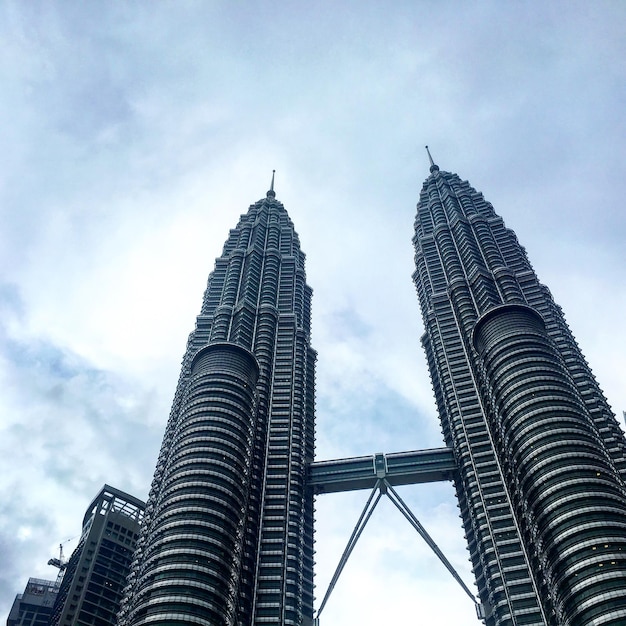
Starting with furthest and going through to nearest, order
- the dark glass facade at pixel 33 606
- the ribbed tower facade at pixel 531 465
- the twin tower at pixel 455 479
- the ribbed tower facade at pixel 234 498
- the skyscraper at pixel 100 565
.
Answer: the dark glass facade at pixel 33 606, the skyscraper at pixel 100 565, the ribbed tower facade at pixel 234 498, the twin tower at pixel 455 479, the ribbed tower facade at pixel 531 465

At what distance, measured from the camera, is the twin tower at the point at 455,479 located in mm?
110750

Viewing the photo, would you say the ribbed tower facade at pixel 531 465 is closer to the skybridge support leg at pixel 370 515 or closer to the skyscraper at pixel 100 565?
the skybridge support leg at pixel 370 515

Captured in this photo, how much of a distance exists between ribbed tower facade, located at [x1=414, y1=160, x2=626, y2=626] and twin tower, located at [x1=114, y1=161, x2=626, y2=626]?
11.9 inches

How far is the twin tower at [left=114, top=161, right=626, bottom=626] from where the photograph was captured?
110750 mm

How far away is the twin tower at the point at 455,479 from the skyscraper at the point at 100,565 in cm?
3199

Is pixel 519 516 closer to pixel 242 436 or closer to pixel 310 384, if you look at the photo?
pixel 242 436

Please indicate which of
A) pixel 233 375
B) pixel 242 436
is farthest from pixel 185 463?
pixel 233 375

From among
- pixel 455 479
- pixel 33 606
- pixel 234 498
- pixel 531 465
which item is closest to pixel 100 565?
pixel 33 606

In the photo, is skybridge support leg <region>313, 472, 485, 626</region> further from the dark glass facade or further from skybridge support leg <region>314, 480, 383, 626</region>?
the dark glass facade

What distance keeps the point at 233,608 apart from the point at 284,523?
3172 cm

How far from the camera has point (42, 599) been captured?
187 metres

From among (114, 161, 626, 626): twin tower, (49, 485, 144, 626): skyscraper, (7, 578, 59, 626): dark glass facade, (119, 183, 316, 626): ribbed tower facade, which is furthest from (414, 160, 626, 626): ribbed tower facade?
(7, 578, 59, 626): dark glass facade

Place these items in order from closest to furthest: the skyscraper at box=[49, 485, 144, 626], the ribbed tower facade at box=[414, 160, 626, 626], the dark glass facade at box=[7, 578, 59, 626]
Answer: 1. the ribbed tower facade at box=[414, 160, 626, 626]
2. the skyscraper at box=[49, 485, 144, 626]
3. the dark glass facade at box=[7, 578, 59, 626]

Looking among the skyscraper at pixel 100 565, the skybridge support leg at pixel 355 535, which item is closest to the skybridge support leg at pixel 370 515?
the skybridge support leg at pixel 355 535
